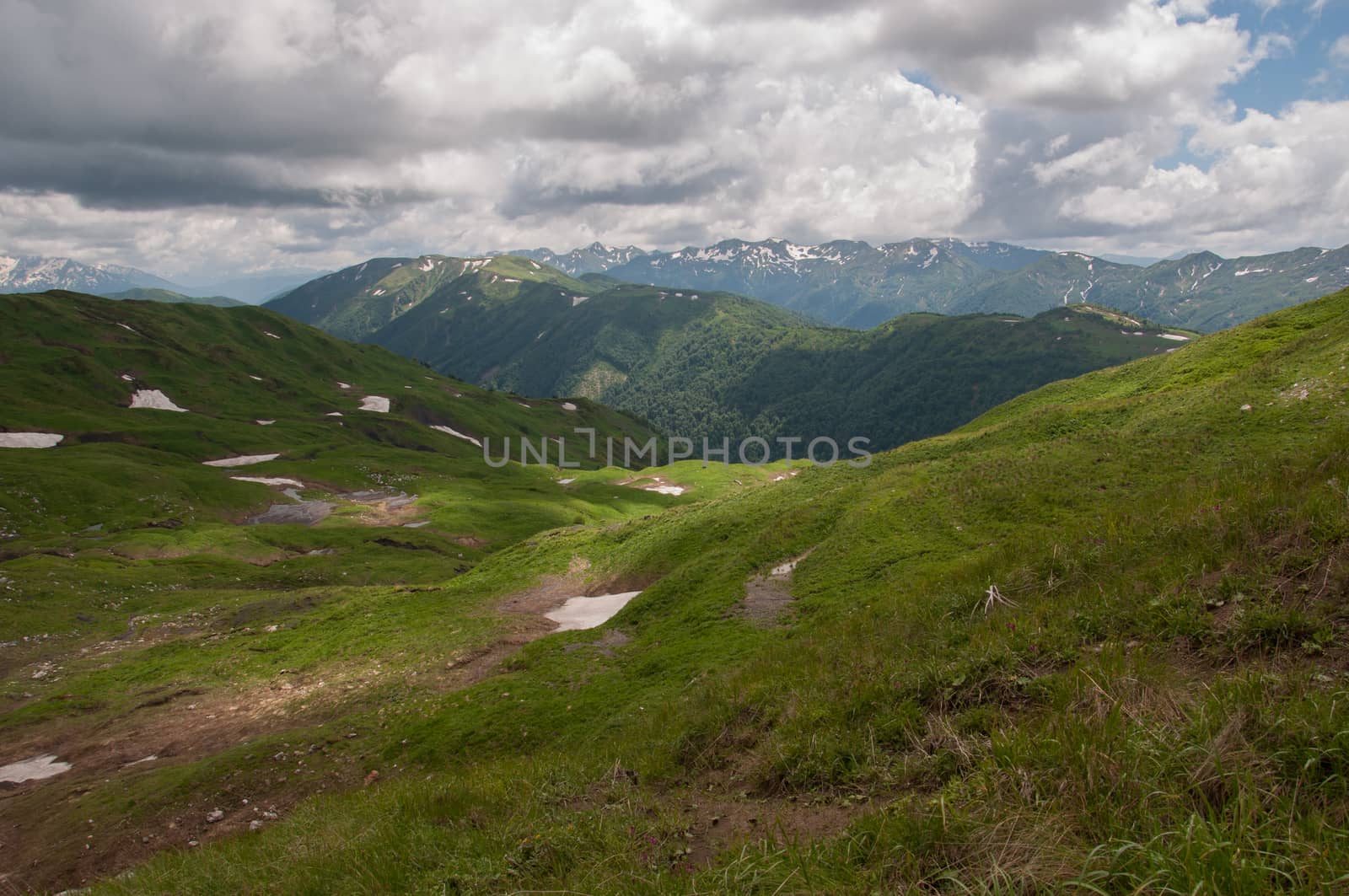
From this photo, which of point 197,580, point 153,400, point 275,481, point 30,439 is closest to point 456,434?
point 153,400

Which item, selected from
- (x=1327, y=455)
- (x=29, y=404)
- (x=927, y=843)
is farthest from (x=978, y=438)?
(x=29, y=404)

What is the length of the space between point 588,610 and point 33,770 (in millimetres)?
22236

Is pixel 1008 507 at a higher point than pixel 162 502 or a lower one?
higher

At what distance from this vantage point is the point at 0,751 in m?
25.2

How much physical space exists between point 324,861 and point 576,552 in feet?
120

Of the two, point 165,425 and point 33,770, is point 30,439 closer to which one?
point 165,425

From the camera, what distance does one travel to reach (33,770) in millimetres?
23984

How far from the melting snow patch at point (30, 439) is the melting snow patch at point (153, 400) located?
33.2 meters

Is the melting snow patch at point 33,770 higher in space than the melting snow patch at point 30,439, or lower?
lower

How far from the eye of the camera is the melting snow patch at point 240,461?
108419mm

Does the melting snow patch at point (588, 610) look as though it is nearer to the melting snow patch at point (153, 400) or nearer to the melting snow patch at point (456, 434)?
the melting snow patch at point (153, 400)

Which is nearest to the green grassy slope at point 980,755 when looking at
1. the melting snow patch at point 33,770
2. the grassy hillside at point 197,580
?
the grassy hillside at point 197,580

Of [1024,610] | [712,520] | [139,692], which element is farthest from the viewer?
[712,520]

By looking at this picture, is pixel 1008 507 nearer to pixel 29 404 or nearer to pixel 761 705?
pixel 761 705
